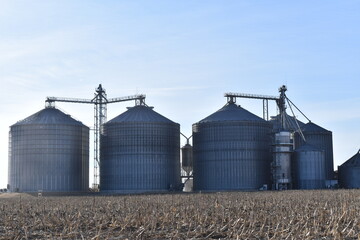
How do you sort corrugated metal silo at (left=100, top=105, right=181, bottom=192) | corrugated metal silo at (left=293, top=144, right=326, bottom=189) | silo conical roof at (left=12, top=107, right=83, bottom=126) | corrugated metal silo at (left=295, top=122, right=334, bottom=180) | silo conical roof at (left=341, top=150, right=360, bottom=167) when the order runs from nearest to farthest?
1. corrugated metal silo at (left=293, top=144, right=326, bottom=189)
2. corrugated metal silo at (left=100, top=105, right=181, bottom=192)
3. silo conical roof at (left=12, top=107, right=83, bottom=126)
4. silo conical roof at (left=341, top=150, right=360, bottom=167)
5. corrugated metal silo at (left=295, top=122, right=334, bottom=180)

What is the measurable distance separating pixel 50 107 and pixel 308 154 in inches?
1736

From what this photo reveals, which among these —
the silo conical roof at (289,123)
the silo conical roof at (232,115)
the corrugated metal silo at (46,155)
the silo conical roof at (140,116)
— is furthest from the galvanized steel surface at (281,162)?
the corrugated metal silo at (46,155)

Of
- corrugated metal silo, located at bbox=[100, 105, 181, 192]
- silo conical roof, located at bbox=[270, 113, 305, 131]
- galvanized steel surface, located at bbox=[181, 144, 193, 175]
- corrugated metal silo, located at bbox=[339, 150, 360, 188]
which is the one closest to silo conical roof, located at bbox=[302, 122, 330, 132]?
silo conical roof, located at bbox=[270, 113, 305, 131]

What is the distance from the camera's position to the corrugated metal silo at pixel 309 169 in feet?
317

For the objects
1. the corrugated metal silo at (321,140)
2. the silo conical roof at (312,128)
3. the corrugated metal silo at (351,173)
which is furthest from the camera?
the silo conical roof at (312,128)

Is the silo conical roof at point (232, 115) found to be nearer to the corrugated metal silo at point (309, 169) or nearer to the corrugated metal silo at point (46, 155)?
the corrugated metal silo at point (309, 169)

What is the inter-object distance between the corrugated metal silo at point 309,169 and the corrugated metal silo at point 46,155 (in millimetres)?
34820

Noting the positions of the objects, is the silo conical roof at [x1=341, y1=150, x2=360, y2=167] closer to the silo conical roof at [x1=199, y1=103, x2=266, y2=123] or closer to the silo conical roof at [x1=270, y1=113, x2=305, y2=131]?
the silo conical roof at [x1=270, y1=113, x2=305, y2=131]

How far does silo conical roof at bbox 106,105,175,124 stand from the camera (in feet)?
329

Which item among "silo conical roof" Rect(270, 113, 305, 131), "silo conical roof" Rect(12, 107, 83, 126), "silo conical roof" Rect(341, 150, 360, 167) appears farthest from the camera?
"silo conical roof" Rect(270, 113, 305, 131)

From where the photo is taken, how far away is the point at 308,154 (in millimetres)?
97812

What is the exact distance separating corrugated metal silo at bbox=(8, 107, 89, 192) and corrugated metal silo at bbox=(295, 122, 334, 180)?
4034 cm

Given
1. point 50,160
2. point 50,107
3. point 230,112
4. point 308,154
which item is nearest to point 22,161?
point 50,160

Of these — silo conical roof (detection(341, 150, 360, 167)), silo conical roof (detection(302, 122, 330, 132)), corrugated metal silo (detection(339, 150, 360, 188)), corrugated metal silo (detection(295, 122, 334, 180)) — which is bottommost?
corrugated metal silo (detection(339, 150, 360, 188))
